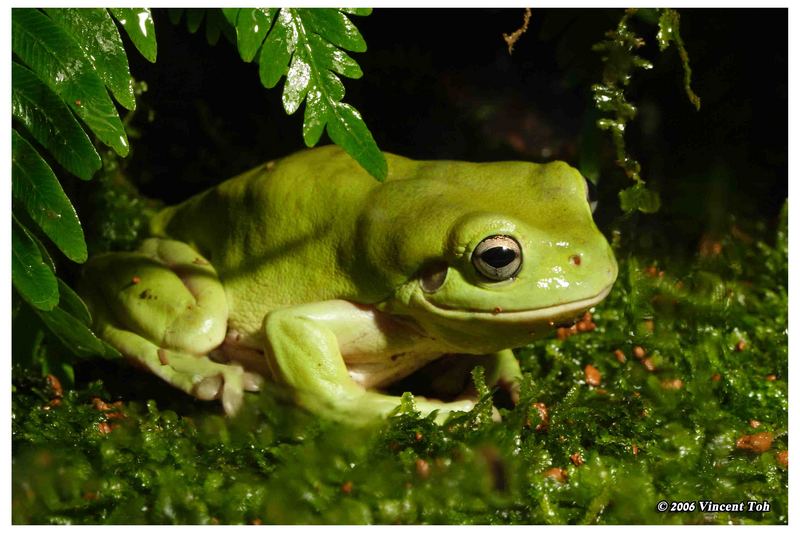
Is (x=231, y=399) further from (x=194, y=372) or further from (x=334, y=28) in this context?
(x=334, y=28)

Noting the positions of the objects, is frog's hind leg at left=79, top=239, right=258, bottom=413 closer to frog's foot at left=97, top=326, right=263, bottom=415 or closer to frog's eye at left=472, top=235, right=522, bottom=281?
frog's foot at left=97, top=326, right=263, bottom=415

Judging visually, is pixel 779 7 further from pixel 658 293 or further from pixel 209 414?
pixel 209 414

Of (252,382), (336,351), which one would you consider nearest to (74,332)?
(252,382)

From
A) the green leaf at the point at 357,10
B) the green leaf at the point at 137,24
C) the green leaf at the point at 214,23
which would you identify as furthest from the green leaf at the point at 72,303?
the green leaf at the point at 357,10

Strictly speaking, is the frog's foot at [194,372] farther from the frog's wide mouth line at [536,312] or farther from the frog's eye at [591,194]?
the frog's eye at [591,194]

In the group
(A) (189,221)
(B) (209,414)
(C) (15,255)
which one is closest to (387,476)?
(B) (209,414)
